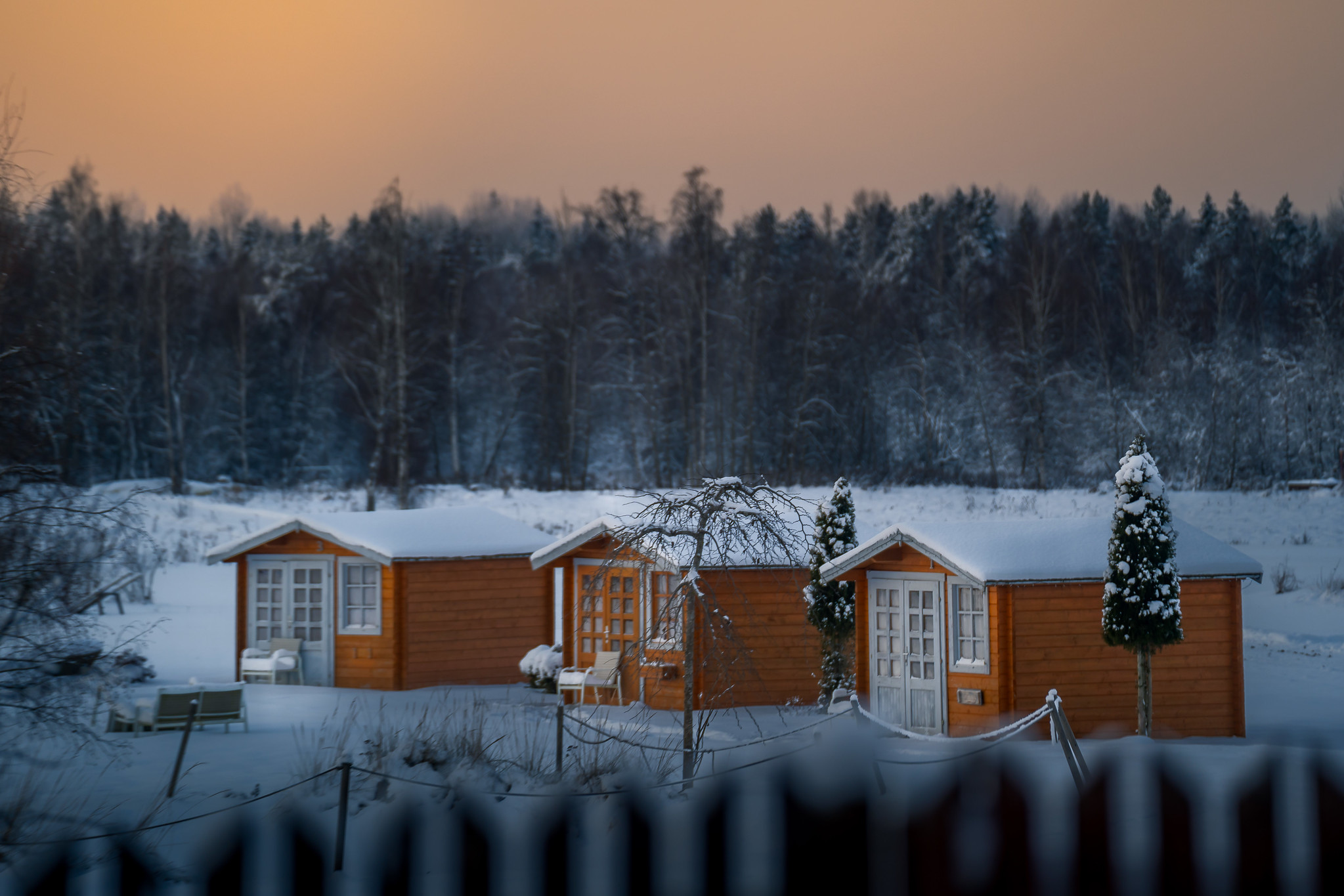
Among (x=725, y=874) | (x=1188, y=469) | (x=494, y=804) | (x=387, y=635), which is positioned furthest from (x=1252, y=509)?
(x=725, y=874)

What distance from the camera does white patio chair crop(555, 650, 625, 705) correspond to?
15961 millimetres

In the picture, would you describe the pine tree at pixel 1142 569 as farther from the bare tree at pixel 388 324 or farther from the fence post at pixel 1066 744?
the bare tree at pixel 388 324

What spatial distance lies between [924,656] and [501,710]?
5.70m

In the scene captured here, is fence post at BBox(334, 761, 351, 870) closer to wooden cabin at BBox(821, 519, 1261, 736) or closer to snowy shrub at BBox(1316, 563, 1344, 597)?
wooden cabin at BBox(821, 519, 1261, 736)

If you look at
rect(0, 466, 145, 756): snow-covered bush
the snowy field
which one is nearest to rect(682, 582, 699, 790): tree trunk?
the snowy field

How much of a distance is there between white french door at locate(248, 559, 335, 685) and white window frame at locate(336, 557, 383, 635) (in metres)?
0.15

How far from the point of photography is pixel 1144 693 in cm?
1285

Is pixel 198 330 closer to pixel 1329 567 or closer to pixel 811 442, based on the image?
pixel 811 442

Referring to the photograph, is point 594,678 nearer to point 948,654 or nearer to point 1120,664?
point 948,654

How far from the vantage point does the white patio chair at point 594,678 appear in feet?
52.4

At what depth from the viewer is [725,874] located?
6.57 ft

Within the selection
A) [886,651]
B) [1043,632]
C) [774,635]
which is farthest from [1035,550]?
[774,635]

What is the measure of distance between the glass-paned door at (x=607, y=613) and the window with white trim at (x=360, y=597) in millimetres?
3319

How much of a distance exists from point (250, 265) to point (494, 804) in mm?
39232
